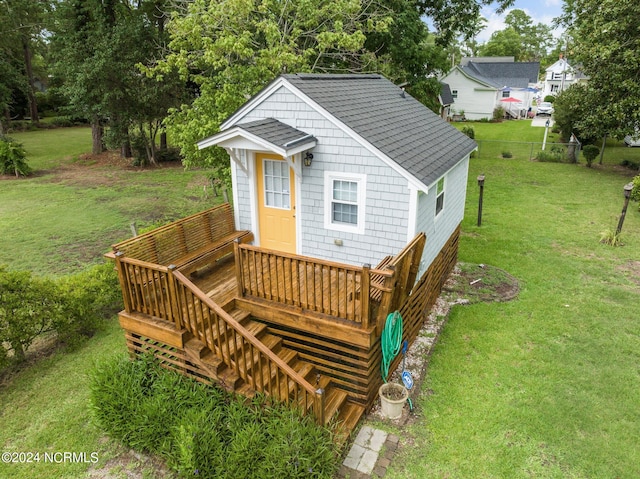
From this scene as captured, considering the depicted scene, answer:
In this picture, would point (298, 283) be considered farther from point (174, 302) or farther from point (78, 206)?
point (78, 206)

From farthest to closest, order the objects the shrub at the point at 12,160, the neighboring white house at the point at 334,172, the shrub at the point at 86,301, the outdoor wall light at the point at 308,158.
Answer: the shrub at the point at 12,160 < the shrub at the point at 86,301 < the outdoor wall light at the point at 308,158 < the neighboring white house at the point at 334,172

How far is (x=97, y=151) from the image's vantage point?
86.6ft

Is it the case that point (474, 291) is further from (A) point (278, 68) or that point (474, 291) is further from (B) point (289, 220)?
(A) point (278, 68)

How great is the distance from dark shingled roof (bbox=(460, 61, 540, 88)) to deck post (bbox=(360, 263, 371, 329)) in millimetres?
49682

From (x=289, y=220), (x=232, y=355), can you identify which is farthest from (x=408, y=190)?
(x=232, y=355)

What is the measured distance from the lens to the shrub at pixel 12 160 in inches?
813

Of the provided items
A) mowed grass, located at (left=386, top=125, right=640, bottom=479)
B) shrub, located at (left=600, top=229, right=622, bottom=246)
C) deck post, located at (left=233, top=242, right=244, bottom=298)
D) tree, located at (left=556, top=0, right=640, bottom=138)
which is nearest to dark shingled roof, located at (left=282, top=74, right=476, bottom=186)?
deck post, located at (left=233, top=242, right=244, bottom=298)

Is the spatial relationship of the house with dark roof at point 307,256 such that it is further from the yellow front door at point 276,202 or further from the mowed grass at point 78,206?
the mowed grass at point 78,206

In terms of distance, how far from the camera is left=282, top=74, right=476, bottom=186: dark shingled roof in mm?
6836

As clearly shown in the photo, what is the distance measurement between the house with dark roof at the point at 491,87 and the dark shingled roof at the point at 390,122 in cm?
2932

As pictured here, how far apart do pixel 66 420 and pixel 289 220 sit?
15.5ft

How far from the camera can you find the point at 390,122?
8.04 m

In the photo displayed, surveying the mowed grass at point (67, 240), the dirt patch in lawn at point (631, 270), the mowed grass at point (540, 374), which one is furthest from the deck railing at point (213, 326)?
the dirt patch in lawn at point (631, 270)

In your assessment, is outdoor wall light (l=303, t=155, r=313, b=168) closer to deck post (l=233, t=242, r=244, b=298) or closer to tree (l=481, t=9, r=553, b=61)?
deck post (l=233, t=242, r=244, b=298)
